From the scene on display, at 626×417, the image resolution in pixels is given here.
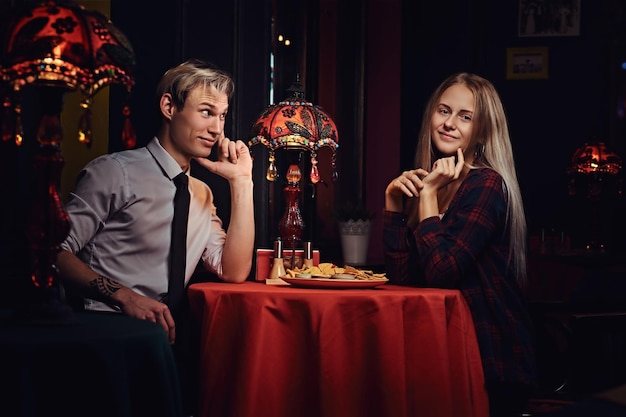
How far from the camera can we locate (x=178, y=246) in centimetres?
292

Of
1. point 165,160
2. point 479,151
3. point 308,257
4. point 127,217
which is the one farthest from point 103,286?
point 479,151

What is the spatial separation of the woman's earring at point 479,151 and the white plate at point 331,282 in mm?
607

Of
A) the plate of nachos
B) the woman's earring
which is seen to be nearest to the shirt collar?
the plate of nachos

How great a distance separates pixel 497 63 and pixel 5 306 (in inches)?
184

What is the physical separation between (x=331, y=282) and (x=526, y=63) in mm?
4379

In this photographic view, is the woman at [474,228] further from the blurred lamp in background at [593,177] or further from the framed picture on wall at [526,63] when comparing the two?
the framed picture on wall at [526,63]

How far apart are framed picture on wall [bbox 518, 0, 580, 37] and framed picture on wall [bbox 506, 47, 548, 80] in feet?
0.44

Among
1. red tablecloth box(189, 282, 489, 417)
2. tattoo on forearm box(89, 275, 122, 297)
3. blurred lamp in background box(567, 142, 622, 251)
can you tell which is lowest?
red tablecloth box(189, 282, 489, 417)

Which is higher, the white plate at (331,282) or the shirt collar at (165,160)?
the shirt collar at (165,160)

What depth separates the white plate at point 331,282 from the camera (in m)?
2.70

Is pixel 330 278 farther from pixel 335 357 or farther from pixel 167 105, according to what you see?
pixel 167 105

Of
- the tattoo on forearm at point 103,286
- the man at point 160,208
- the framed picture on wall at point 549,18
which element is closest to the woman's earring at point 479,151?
the man at point 160,208

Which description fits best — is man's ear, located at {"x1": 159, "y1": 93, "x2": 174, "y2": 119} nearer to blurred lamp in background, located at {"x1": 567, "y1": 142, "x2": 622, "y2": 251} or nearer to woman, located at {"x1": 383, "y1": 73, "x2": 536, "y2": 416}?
woman, located at {"x1": 383, "y1": 73, "x2": 536, "y2": 416}

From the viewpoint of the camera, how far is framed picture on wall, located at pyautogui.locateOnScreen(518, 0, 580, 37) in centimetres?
655
